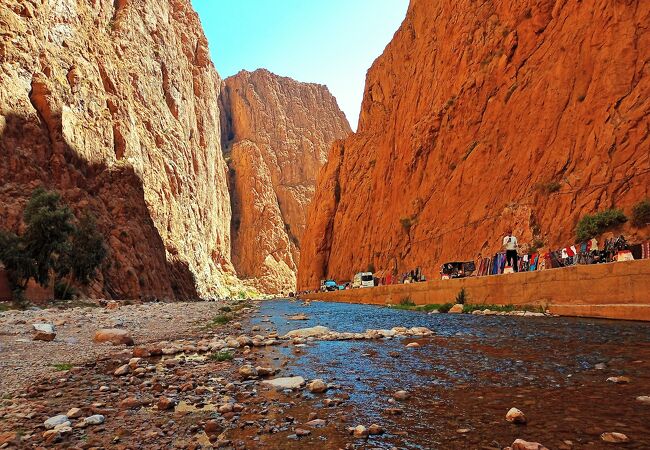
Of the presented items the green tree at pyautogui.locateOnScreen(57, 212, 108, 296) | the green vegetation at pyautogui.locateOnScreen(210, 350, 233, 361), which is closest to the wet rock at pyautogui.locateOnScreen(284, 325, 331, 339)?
the green vegetation at pyautogui.locateOnScreen(210, 350, 233, 361)

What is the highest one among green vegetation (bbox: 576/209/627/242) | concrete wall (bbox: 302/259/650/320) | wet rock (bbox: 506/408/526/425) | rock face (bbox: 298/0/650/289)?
rock face (bbox: 298/0/650/289)

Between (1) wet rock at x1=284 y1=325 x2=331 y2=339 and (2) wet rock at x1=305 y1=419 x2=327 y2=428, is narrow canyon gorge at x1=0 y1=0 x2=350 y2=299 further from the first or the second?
(2) wet rock at x1=305 y1=419 x2=327 y2=428

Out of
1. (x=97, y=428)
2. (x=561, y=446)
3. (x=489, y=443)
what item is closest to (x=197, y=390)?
(x=97, y=428)

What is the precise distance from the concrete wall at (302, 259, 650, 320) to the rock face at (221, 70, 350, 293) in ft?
319

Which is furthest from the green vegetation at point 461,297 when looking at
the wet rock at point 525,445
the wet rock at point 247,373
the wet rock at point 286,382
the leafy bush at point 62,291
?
the leafy bush at point 62,291

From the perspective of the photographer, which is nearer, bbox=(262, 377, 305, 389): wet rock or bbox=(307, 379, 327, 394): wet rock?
bbox=(307, 379, 327, 394): wet rock

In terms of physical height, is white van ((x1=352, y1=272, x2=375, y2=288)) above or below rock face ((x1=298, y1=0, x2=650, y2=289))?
below

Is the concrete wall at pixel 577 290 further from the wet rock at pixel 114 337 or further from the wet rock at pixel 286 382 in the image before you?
the wet rock at pixel 114 337

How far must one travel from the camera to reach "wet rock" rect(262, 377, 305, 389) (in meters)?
4.90

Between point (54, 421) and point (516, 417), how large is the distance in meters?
3.79

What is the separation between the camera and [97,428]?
144 inches

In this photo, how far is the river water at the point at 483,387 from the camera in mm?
3268

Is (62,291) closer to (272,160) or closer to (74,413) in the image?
(74,413)

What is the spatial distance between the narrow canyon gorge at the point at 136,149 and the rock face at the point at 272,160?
0.58 metres
